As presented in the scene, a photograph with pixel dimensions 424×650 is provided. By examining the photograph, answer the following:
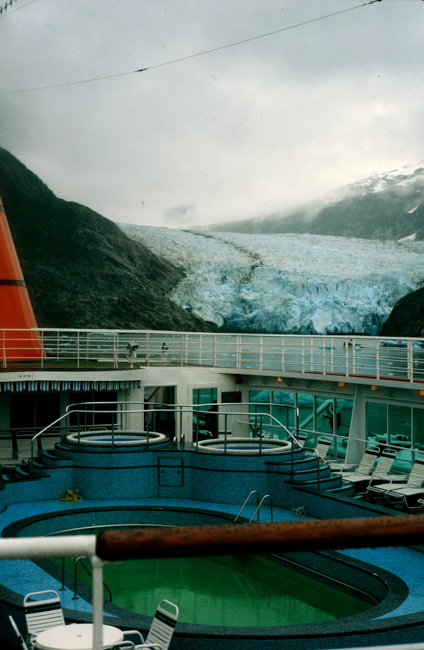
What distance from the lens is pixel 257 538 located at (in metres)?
1.14

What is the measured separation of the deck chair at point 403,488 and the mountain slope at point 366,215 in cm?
4381

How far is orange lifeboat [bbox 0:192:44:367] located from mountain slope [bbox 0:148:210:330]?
81.8ft

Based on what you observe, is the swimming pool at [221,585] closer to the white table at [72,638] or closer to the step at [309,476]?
the white table at [72,638]

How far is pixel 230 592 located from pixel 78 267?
38.9m

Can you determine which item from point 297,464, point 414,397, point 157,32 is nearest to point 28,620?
point 297,464

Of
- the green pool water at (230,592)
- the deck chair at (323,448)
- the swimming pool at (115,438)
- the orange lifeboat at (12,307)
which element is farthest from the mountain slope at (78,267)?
the green pool water at (230,592)

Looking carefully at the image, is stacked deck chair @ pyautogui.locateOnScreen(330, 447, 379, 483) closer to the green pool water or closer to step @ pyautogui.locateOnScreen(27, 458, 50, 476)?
the green pool water

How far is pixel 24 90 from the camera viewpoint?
47.0 meters

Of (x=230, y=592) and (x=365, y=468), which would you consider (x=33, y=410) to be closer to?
(x=365, y=468)

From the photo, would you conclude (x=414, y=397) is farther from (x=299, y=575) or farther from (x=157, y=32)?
(x=157, y=32)

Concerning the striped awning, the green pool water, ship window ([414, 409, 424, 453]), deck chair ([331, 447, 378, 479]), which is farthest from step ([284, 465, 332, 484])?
the striped awning

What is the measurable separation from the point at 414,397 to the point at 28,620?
9.16 meters

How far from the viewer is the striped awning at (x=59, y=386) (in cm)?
1365

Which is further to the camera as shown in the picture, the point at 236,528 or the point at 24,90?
the point at 24,90
